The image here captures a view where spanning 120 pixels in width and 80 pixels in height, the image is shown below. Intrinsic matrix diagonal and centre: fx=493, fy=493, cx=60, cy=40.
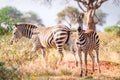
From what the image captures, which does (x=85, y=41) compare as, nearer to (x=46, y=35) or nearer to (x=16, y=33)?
(x=46, y=35)

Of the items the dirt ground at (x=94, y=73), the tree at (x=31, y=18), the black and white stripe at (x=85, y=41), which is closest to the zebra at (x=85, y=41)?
the black and white stripe at (x=85, y=41)

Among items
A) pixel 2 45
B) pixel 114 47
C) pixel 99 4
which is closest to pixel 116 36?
pixel 99 4

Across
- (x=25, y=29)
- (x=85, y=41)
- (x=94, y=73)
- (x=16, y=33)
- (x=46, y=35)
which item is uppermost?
(x=25, y=29)

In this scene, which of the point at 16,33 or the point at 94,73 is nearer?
the point at 94,73

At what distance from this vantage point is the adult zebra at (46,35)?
15328 millimetres

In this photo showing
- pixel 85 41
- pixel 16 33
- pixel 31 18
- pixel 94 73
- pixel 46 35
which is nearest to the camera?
pixel 85 41

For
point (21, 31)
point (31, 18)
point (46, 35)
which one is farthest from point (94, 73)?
point (31, 18)

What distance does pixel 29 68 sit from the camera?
13750mm

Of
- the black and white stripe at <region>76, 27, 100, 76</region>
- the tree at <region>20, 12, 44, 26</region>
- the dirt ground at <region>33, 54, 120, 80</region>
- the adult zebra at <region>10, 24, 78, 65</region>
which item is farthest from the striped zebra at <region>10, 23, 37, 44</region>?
the tree at <region>20, 12, 44, 26</region>

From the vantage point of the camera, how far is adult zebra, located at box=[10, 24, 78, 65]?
1533cm

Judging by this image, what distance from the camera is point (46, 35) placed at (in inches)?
625

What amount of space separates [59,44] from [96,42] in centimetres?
115

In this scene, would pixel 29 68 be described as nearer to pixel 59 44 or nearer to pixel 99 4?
pixel 59 44

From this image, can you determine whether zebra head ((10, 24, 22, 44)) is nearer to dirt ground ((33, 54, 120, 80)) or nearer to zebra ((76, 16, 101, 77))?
dirt ground ((33, 54, 120, 80))
